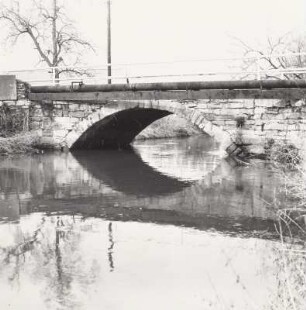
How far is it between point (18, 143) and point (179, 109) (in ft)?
20.1

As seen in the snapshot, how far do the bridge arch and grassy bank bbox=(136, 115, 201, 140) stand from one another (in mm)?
5948

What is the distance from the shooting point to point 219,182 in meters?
13.2

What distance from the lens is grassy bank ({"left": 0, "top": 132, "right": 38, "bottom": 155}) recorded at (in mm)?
19156

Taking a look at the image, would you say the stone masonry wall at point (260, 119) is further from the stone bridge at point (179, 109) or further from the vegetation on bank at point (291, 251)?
the vegetation on bank at point (291, 251)

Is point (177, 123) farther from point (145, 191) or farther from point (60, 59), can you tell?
point (145, 191)

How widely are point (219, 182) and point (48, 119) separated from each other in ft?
29.0

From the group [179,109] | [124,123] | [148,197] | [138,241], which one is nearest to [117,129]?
[124,123]

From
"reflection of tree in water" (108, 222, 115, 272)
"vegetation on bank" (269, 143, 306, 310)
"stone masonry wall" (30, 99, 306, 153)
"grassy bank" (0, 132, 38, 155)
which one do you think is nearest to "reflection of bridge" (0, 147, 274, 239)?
"vegetation on bank" (269, 143, 306, 310)

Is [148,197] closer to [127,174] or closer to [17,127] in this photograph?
[127,174]

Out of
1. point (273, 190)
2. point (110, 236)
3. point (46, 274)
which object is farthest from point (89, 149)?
point (46, 274)

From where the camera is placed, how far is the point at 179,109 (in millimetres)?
17203

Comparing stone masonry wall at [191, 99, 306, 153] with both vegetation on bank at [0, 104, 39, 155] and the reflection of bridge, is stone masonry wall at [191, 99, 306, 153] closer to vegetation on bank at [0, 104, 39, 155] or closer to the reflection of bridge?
the reflection of bridge

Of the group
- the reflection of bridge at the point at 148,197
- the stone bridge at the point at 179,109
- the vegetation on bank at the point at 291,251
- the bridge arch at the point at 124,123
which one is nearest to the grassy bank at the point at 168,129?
the bridge arch at the point at 124,123

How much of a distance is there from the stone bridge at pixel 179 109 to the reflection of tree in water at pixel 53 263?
7.97 metres
